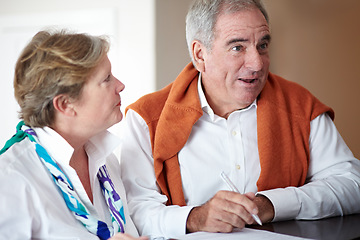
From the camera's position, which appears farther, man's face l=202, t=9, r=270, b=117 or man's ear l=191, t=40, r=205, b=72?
man's ear l=191, t=40, r=205, b=72

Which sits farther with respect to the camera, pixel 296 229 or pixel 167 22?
pixel 167 22

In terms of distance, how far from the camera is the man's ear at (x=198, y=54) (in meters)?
2.04

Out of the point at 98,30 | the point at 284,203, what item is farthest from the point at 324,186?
the point at 98,30

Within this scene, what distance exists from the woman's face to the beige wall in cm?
210

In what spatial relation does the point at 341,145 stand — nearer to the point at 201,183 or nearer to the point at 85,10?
the point at 201,183

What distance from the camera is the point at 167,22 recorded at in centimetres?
379

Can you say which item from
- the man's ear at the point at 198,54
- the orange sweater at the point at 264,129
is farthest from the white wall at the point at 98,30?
the orange sweater at the point at 264,129

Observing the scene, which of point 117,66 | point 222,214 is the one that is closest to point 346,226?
point 222,214

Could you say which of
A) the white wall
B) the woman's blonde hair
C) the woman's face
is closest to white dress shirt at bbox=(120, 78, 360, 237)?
the woman's face

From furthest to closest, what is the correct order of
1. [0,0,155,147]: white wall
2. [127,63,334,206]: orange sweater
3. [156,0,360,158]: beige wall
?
[0,0,155,147]: white wall, [156,0,360,158]: beige wall, [127,63,334,206]: orange sweater

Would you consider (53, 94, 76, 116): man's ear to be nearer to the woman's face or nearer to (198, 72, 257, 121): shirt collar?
the woman's face

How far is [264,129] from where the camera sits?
1.91 meters

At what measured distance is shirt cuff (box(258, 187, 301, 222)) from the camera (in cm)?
165

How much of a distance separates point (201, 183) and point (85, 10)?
2.83 m
